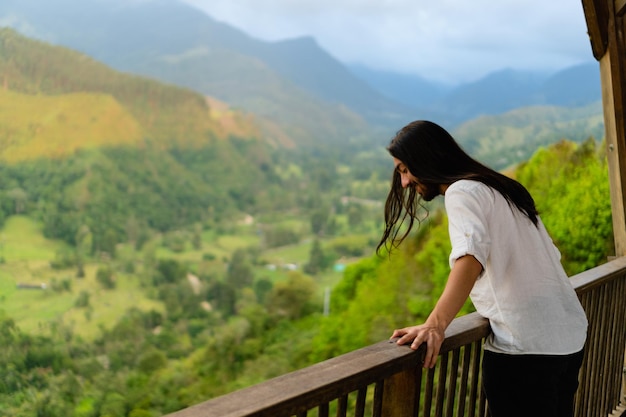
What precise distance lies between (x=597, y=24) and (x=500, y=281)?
1565 millimetres

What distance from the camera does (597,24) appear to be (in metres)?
2.30

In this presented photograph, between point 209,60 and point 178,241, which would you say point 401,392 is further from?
point 209,60

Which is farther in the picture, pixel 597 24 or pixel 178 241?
pixel 178 241

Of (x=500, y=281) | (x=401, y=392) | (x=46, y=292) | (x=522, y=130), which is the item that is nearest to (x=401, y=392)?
(x=401, y=392)

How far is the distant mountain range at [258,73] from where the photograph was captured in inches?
3339

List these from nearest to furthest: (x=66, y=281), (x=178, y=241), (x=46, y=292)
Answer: (x=46, y=292), (x=66, y=281), (x=178, y=241)

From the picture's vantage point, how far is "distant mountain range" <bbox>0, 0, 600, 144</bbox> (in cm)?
8481

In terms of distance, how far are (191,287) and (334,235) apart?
762 inches

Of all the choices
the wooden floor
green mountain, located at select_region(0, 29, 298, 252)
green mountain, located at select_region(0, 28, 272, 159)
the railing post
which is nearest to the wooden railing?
the railing post

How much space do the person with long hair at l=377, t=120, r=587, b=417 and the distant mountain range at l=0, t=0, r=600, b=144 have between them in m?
75.6

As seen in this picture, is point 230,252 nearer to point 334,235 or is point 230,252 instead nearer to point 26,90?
point 334,235

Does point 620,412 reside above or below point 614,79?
below

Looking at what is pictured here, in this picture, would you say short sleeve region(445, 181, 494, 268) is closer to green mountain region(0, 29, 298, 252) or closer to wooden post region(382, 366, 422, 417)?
wooden post region(382, 366, 422, 417)

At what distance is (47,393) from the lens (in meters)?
27.1
